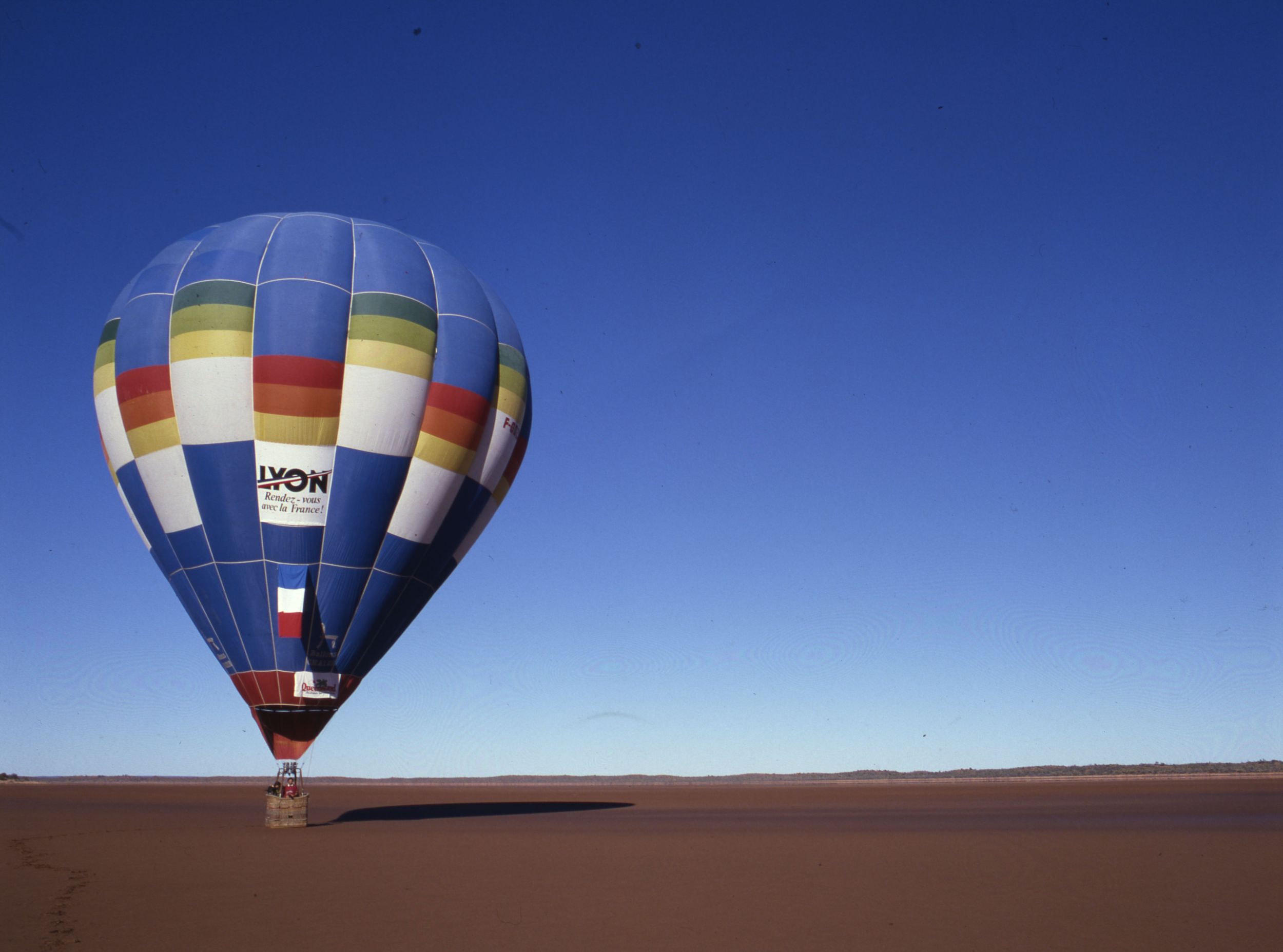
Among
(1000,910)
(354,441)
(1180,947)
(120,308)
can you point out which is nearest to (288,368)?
(354,441)

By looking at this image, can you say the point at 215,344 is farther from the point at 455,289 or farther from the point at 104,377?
the point at 455,289

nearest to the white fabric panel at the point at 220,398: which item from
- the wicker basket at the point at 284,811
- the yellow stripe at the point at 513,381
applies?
the yellow stripe at the point at 513,381

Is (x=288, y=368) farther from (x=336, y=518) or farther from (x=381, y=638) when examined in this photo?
(x=381, y=638)

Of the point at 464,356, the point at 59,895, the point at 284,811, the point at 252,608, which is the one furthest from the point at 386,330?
the point at 59,895

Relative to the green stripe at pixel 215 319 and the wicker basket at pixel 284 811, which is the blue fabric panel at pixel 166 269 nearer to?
the green stripe at pixel 215 319

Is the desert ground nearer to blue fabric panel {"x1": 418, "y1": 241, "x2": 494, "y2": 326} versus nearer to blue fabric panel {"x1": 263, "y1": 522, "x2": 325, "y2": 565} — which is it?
blue fabric panel {"x1": 263, "y1": 522, "x2": 325, "y2": 565}
